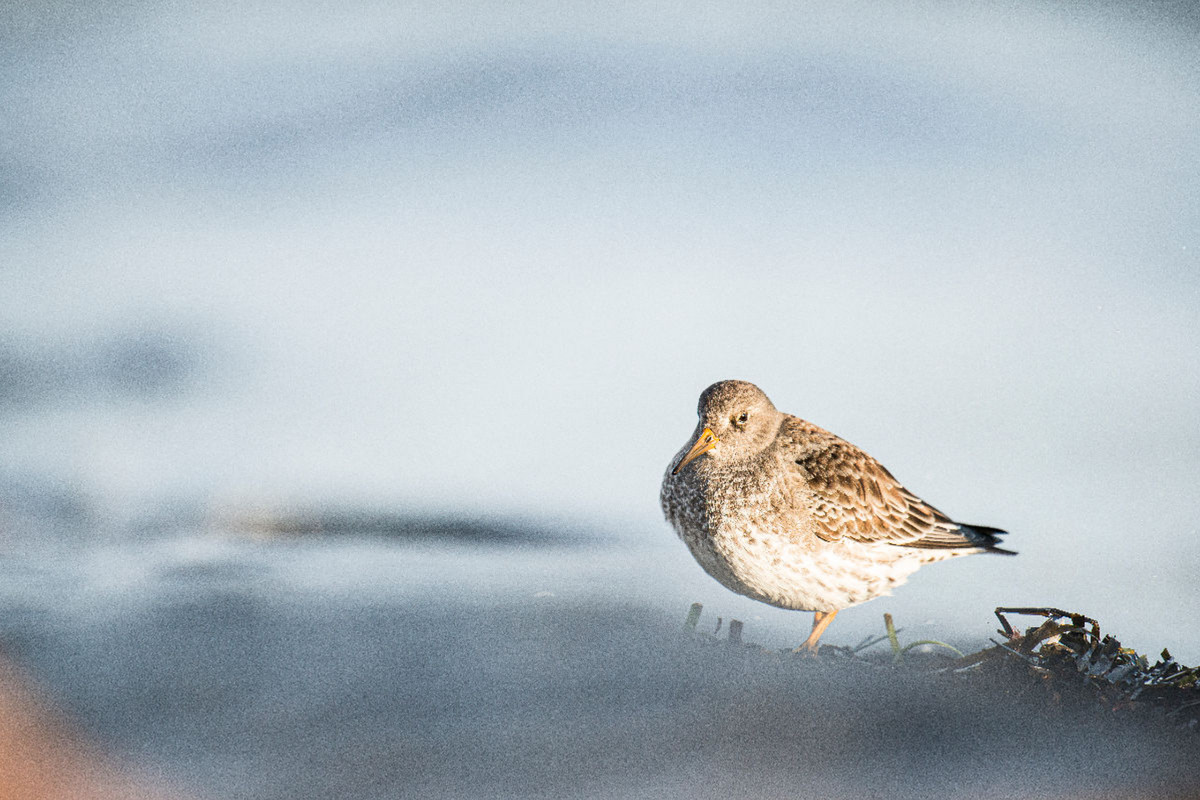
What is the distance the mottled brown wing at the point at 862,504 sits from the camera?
3.75 meters

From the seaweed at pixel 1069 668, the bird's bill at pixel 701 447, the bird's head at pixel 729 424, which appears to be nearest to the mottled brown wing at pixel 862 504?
the bird's head at pixel 729 424

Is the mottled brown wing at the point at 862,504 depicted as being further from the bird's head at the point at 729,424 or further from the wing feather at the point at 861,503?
the bird's head at the point at 729,424

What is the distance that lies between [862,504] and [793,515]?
0.34m

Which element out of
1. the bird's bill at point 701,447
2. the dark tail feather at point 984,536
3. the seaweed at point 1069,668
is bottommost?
the seaweed at point 1069,668

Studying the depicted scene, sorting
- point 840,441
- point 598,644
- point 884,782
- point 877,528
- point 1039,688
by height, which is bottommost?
point 884,782

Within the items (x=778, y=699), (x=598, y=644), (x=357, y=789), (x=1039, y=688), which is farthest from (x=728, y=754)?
(x=1039, y=688)

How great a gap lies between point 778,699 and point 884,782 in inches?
15.1

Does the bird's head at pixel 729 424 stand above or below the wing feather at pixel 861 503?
above

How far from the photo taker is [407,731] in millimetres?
2398

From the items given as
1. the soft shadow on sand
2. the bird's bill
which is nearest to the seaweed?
the soft shadow on sand

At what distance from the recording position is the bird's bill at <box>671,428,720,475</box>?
3.77m

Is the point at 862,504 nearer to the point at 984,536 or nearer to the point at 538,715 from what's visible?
the point at 984,536

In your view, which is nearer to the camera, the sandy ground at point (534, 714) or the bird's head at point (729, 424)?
the sandy ground at point (534, 714)

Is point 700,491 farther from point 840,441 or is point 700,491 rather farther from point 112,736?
point 112,736
